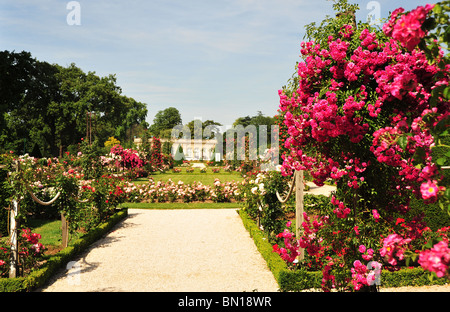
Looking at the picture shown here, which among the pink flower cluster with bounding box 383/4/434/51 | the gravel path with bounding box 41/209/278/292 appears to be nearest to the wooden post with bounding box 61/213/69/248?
the gravel path with bounding box 41/209/278/292

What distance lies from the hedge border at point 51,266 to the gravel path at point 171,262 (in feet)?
0.48

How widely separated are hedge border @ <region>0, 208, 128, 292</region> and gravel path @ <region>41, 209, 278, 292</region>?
0.48ft

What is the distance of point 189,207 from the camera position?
1222 cm

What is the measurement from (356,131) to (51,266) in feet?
16.3

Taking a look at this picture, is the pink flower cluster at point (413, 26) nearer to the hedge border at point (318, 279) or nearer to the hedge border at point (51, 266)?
the hedge border at point (318, 279)

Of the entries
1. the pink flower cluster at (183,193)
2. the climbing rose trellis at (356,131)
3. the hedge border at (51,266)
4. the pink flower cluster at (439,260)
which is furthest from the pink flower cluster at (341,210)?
the pink flower cluster at (183,193)

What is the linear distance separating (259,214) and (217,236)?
1189 mm

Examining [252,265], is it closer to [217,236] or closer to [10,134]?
[217,236]

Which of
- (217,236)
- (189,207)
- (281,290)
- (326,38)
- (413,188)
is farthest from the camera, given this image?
(189,207)

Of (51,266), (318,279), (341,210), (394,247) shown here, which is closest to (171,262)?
(51,266)

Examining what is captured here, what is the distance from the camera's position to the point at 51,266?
547 cm

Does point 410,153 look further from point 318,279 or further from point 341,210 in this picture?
point 318,279

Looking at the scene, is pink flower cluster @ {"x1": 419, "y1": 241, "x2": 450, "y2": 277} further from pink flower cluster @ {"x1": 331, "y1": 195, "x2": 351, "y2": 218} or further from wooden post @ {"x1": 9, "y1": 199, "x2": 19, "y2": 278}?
wooden post @ {"x1": 9, "y1": 199, "x2": 19, "y2": 278}
